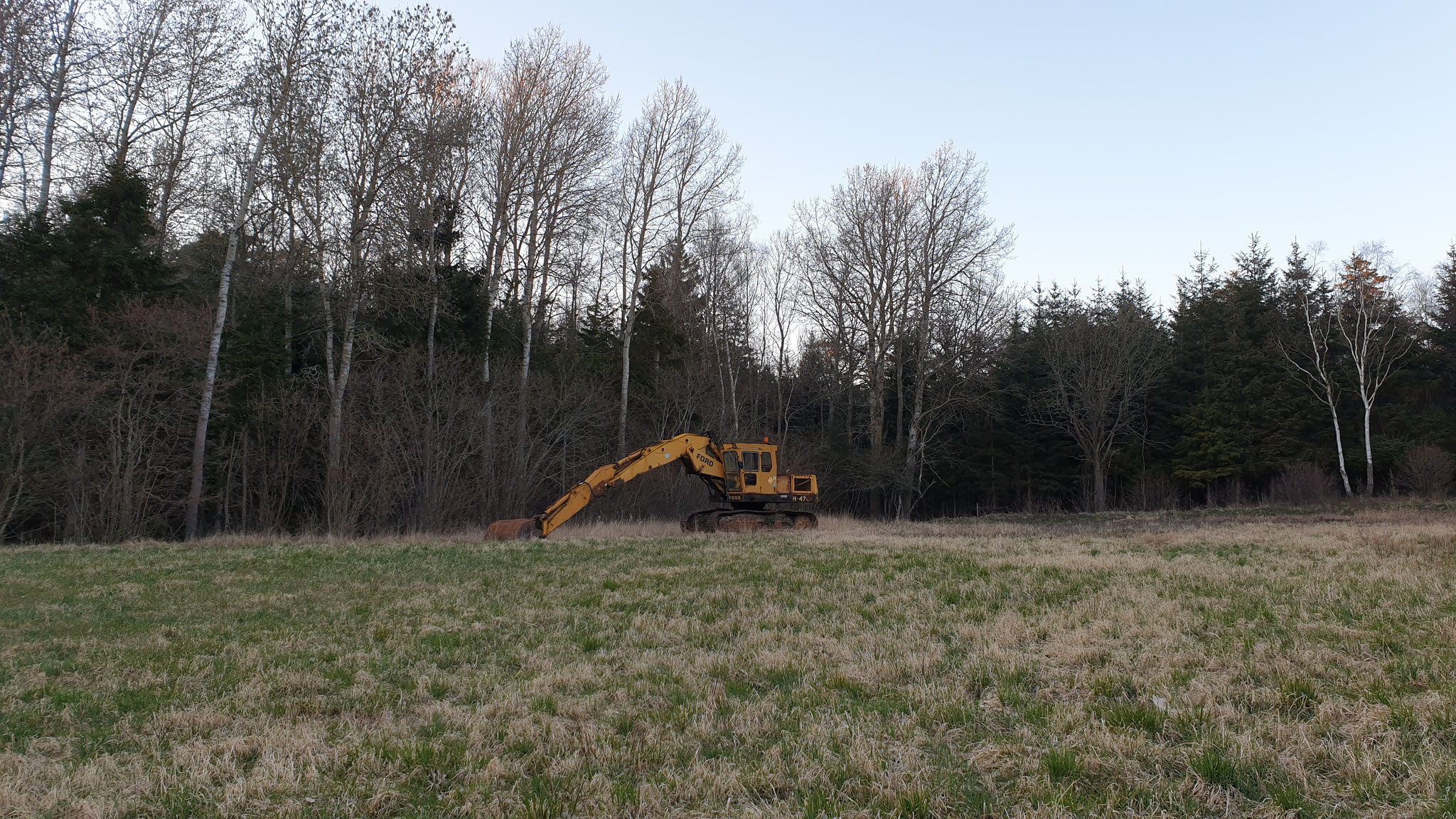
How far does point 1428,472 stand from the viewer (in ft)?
91.9

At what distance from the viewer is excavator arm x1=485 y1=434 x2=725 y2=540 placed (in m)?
18.0

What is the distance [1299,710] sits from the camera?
464cm

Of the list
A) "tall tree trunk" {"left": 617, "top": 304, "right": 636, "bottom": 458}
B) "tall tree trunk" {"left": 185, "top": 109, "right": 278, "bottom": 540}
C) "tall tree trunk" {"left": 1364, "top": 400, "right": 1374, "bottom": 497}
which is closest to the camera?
"tall tree trunk" {"left": 185, "top": 109, "right": 278, "bottom": 540}

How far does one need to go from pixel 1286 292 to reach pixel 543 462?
113ft

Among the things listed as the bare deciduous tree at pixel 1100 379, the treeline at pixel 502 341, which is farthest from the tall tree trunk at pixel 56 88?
the bare deciduous tree at pixel 1100 379

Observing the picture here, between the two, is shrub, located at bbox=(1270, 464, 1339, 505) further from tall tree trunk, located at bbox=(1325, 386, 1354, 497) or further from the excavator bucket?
the excavator bucket

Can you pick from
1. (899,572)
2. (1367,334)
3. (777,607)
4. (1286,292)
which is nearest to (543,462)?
(899,572)

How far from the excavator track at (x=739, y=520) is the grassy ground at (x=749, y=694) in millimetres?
9390

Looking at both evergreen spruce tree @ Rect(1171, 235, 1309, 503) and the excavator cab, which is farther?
evergreen spruce tree @ Rect(1171, 235, 1309, 503)

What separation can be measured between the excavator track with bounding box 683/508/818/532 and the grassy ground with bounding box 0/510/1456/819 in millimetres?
9390

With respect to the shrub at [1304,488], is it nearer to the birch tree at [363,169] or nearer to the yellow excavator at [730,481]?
the yellow excavator at [730,481]

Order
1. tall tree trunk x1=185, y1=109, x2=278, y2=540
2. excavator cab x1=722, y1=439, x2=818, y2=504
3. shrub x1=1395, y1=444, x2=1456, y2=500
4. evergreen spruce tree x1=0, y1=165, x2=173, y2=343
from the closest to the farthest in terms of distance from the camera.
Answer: evergreen spruce tree x1=0, y1=165, x2=173, y2=343, tall tree trunk x1=185, y1=109, x2=278, y2=540, excavator cab x1=722, y1=439, x2=818, y2=504, shrub x1=1395, y1=444, x2=1456, y2=500

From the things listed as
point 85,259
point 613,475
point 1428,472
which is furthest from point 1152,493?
point 85,259

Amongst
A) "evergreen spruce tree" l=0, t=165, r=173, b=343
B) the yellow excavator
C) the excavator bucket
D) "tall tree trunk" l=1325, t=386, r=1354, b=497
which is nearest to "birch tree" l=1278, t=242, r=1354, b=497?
"tall tree trunk" l=1325, t=386, r=1354, b=497
